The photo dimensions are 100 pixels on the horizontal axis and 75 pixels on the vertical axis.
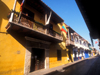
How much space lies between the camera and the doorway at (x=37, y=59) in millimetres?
6662

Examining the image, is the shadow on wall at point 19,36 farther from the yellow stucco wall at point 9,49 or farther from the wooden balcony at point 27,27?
the wooden balcony at point 27,27

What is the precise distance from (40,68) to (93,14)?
6.92 meters

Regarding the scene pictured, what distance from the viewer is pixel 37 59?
720 cm

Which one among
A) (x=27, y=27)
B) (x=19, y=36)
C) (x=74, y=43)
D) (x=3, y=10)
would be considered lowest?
(x=74, y=43)

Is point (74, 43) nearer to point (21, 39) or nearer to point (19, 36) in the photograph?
point (21, 39)

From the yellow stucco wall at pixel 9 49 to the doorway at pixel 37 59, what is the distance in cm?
138

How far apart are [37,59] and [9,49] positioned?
10.8ft

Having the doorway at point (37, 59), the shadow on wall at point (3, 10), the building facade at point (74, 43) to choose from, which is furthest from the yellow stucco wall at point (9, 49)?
the building facade at point (74, 43)

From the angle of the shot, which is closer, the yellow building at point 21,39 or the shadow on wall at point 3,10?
the yellow building at point 21,39

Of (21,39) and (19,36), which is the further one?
(21,39)

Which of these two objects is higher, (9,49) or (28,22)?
(28,22)

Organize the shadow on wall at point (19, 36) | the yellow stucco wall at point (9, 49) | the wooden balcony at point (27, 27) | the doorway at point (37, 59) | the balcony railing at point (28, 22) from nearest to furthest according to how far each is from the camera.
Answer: the yellow stucco wall at point (9, 49)
the wooden balcony at point (27, 27)
the balcony railing at point (28, 22)
the shadow on wall at point (19, 36)
the doorway at point (37, 59)

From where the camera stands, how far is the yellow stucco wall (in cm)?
453

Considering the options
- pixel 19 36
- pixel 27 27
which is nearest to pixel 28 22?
pixel 27 27
